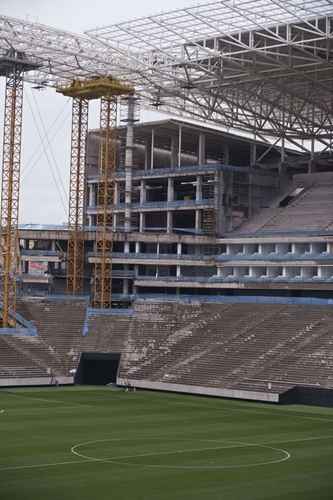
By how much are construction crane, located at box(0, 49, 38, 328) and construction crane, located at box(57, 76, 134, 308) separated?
618 centimetres

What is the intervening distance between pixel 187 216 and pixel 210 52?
98.1 feet

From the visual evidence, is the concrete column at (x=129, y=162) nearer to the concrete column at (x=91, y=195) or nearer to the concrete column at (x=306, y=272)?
the concrete column at (x=91, y=195)

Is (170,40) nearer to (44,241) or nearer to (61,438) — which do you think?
(44,241)

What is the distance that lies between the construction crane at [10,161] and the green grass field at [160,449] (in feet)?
50.3

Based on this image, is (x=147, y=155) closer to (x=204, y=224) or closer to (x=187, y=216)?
(x=187, y=216)

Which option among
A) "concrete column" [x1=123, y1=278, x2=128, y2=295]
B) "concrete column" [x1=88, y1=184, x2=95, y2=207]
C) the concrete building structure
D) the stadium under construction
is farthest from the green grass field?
"concrete column" [x1=88, y1=184, x2=95, y2=207]

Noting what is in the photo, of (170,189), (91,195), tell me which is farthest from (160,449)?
(91,195)

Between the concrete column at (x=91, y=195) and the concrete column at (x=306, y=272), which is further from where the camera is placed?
the concrete column at (x=91, y=195)

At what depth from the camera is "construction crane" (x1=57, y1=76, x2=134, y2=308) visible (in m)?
86.4

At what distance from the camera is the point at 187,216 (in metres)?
108

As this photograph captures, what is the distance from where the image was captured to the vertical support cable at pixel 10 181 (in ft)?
259

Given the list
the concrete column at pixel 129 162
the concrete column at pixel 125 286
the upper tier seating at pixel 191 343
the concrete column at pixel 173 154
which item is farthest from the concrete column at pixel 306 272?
the concrete column at pixel 173 154

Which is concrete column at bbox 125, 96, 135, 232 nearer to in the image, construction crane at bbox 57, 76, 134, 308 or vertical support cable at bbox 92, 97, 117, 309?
construction crane at bbox 57, 76, 134, 308

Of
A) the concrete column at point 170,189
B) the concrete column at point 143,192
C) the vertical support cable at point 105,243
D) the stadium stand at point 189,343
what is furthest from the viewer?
the concrete column at point 143,192
